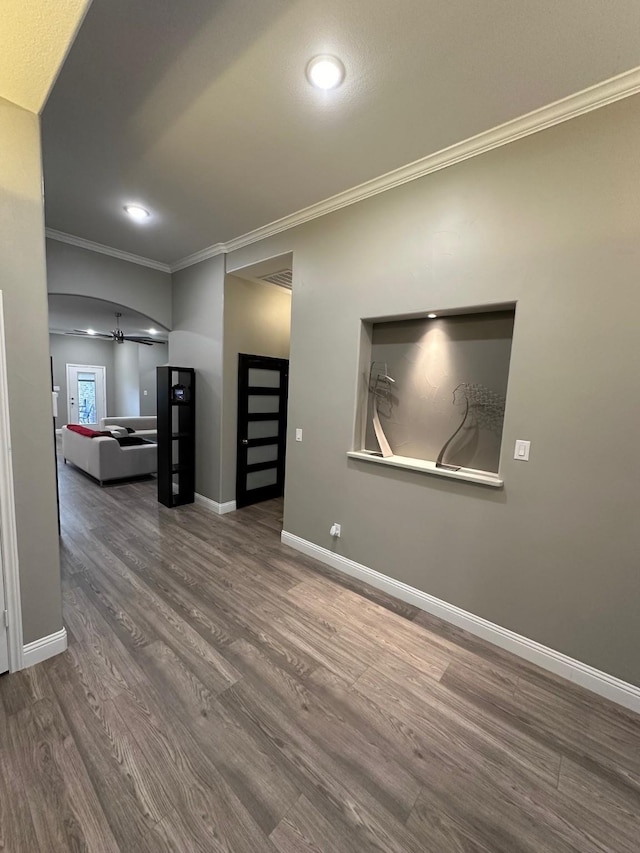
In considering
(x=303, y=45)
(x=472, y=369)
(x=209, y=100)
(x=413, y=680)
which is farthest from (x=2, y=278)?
(x=413, y=680)

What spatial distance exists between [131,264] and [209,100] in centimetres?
311

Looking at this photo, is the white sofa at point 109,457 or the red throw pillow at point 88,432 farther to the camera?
the red throw pillow at point 88,432

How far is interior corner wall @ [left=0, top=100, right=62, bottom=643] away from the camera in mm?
1644

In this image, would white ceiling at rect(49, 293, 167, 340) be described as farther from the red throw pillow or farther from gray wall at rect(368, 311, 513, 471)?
gray wall at rect(368, 311, 513, 471)

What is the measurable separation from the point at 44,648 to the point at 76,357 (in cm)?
1040

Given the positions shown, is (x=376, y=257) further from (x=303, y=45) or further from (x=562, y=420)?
(x=562, y=420)

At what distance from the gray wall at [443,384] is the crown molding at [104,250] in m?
A: 3.43

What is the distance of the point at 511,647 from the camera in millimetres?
2143

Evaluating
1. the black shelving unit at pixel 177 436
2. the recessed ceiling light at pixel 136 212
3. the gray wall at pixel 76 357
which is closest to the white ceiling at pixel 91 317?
the gray wall at pixel 76 357

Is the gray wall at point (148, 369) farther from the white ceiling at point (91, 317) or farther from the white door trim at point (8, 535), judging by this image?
the white door trim at point (8, 535)

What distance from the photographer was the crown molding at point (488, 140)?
168 cm

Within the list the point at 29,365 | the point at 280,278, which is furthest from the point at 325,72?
the point at 280,278

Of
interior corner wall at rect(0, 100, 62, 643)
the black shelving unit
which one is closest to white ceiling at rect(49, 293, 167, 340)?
the black shelving unit

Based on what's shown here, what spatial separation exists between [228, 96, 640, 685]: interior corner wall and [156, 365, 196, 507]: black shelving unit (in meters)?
2.55
